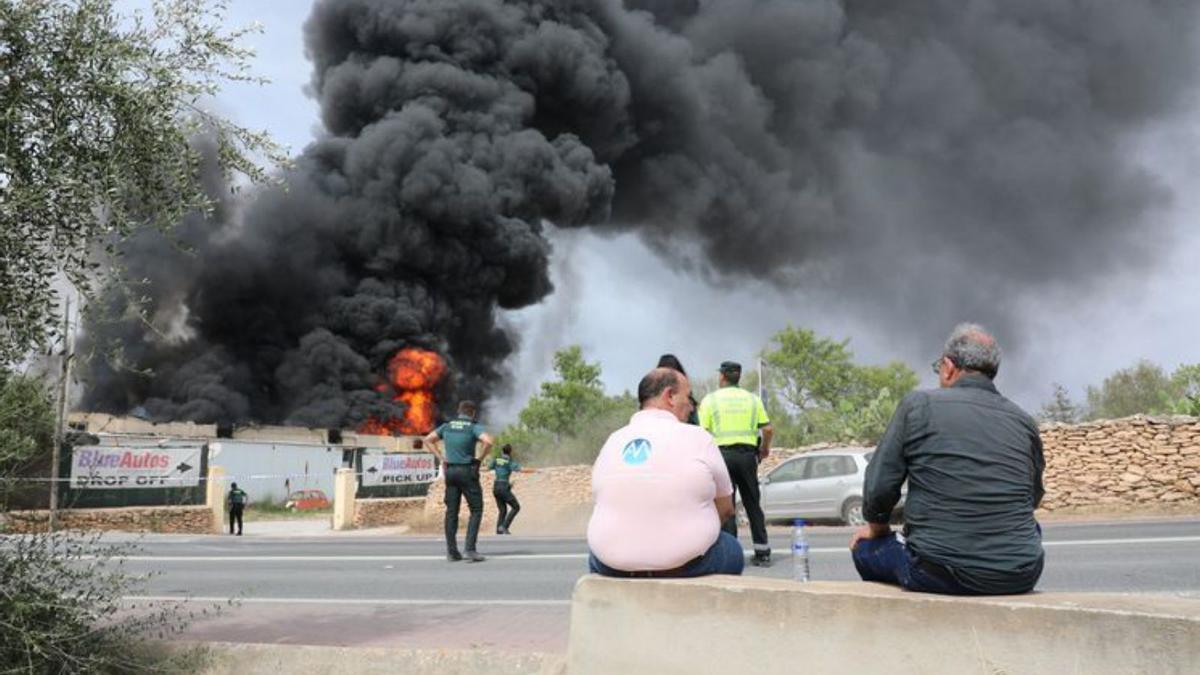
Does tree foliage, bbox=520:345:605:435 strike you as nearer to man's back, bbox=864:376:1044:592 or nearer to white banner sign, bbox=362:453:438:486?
white banner sign, bbox=362:453:438:486

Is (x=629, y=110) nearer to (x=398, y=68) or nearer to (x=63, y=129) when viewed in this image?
(x=398, y=68)

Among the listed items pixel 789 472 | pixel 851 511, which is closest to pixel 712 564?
pixel 851 511

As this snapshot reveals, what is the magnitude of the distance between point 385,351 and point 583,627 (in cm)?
4203

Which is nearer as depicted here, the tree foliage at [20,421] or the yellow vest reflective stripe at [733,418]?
the tree foliage at [20,421]

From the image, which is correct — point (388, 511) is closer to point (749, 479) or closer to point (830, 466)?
point (830, 466)

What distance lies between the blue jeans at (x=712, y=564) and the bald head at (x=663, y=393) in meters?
0.63

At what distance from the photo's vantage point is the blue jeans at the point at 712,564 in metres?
3.38

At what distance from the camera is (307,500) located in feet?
104

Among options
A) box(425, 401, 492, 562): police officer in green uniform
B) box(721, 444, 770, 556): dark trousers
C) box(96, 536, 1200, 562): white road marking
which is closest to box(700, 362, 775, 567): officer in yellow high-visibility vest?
box(721, 444, 770, 556): dark trousers

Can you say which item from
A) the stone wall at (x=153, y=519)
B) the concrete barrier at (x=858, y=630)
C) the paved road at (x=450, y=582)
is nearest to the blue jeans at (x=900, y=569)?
the concrete barrier at (x=858, y=630)

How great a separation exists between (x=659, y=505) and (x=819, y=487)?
12312 millimetres

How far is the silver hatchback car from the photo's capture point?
14.7 m

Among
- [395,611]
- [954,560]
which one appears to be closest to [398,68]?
[395,611]

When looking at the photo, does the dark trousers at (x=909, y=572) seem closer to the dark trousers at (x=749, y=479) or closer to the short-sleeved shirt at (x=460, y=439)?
the dark trousers at (x=749, y=479)
